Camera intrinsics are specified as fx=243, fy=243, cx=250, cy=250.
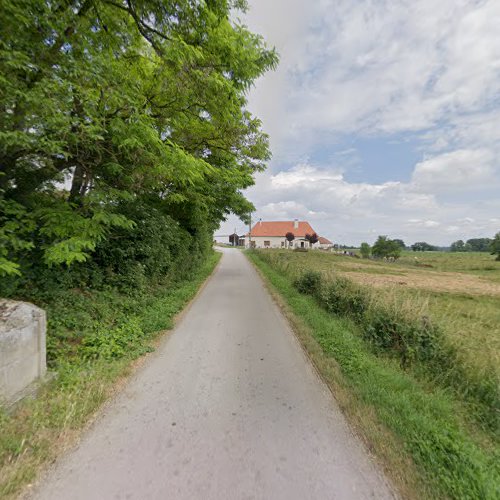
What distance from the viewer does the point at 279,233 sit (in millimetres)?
67625

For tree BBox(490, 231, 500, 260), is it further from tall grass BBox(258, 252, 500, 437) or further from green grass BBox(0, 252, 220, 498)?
green grass BBox(0, 252, 220, 498)

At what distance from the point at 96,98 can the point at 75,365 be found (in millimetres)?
3941

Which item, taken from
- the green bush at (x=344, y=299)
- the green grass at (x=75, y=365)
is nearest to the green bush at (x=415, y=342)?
the green bush at (x=344, y=299)

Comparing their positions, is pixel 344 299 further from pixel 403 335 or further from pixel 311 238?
pixel 311 238

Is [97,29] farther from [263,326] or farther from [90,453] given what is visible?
[263,326]

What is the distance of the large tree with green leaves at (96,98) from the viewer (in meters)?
3.33

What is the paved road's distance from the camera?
1.97 m

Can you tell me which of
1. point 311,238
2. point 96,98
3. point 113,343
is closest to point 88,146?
point 96,98

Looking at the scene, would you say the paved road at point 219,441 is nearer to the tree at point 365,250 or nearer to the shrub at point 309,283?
the shrub at point 309,283

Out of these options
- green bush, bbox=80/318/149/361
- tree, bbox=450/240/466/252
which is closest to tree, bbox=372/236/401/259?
green bush, bbox=80/318/149/361

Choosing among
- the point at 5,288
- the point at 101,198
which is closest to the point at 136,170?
the point at 101,198

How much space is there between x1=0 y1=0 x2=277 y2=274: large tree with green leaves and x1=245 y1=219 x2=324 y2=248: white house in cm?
6063

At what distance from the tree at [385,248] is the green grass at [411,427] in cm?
4633

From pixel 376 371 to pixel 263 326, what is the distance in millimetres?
2794
